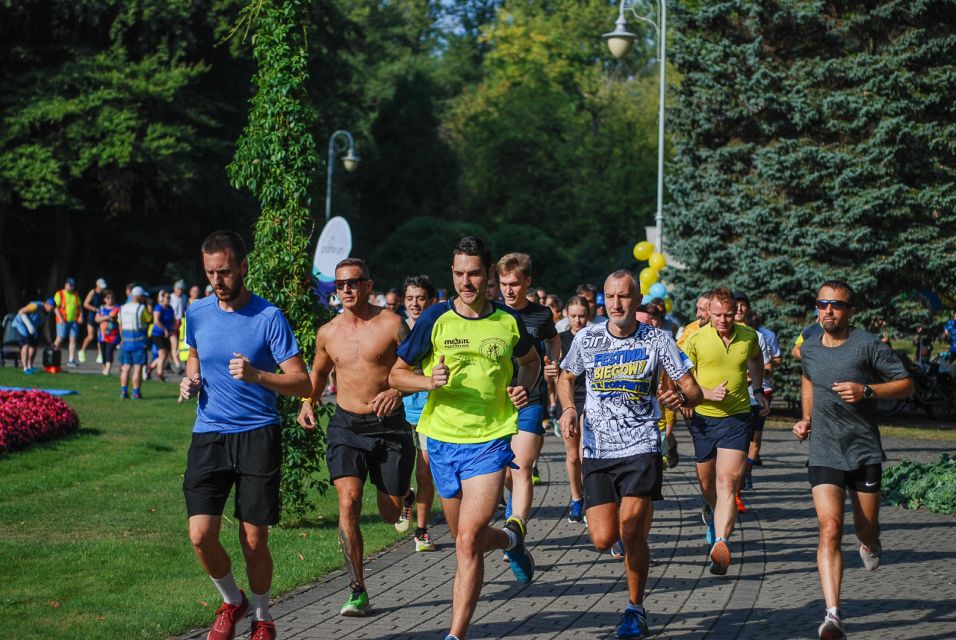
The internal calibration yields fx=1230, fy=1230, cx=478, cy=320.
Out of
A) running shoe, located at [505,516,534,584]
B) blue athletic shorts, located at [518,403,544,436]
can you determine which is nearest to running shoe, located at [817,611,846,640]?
running shoe, located at [505,516,534,584]

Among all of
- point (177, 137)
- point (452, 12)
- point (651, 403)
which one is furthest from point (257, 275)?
point (452, 12)

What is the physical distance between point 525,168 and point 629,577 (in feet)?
175

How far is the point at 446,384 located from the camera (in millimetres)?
6316

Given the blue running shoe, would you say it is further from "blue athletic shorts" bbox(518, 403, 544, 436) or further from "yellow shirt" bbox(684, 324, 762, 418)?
"yellow shirt" bbox(684, 324, 762, 418)

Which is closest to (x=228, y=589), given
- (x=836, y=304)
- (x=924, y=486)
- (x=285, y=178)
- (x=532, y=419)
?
(x=532, y=419)

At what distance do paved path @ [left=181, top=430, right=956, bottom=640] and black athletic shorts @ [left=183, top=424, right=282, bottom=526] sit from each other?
92 centimetres

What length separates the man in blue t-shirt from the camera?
6289 millimetres

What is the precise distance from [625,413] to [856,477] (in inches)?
56.7

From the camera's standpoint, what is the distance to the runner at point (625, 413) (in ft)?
23.5

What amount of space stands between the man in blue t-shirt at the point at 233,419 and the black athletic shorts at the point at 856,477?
3.12 meters

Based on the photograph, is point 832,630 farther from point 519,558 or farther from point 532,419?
point 532,419

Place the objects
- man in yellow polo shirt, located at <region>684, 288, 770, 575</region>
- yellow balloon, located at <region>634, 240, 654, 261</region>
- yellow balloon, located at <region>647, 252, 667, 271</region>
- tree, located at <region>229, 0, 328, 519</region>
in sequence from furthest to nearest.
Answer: yellow balloon, located at <region>634, 240, 654, 261</region> → yellow balloon, located at <region>647, 252, 667, 271</region> → tree, located at <region>229, 0, 328, 519</region> → man in yellow polo shirt, located at <region>684, 288, 770, 575</region>

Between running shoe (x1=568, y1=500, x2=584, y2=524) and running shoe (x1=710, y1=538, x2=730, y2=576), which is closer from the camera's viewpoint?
running shoe (x1=710, y1=538, x2=730, y2=576)

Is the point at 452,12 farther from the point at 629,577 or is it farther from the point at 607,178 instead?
the point at 629,577
